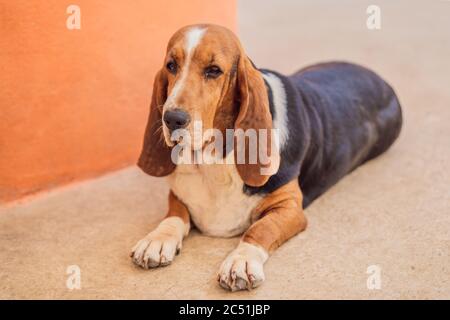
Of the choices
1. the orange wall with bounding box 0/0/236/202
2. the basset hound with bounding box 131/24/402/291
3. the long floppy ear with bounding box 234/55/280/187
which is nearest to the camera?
the basset hound with bounding box 131/24/402/291

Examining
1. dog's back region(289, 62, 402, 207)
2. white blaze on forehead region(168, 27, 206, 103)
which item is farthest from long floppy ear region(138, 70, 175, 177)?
dog's back region(289, 62, 402, 207)

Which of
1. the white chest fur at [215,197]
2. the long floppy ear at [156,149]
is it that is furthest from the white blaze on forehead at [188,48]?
the white chest fur at [215,197]

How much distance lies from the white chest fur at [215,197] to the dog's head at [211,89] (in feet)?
0.33

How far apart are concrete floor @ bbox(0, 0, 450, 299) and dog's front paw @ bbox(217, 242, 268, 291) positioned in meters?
0.05

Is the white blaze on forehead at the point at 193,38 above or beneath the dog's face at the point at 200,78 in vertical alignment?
above

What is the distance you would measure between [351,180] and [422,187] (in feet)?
1.30

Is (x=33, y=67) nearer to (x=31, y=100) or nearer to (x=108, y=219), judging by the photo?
(x=31, y=100)

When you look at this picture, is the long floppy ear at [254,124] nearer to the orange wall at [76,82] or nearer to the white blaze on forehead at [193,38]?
the white blaze on forehead at [193,38]

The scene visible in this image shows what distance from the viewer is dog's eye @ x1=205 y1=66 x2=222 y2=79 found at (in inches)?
102

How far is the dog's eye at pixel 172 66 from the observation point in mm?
2633

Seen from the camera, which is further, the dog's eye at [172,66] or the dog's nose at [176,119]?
the dog's eye at [172,66]

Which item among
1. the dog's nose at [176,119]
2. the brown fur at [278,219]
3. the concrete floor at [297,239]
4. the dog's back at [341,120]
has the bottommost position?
the concrete floor at [297,239]

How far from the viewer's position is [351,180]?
362 centimetres

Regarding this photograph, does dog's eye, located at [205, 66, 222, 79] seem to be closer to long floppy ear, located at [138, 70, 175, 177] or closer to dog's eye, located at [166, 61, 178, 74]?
dog's eye, located at [166, 61, 178, 74]
